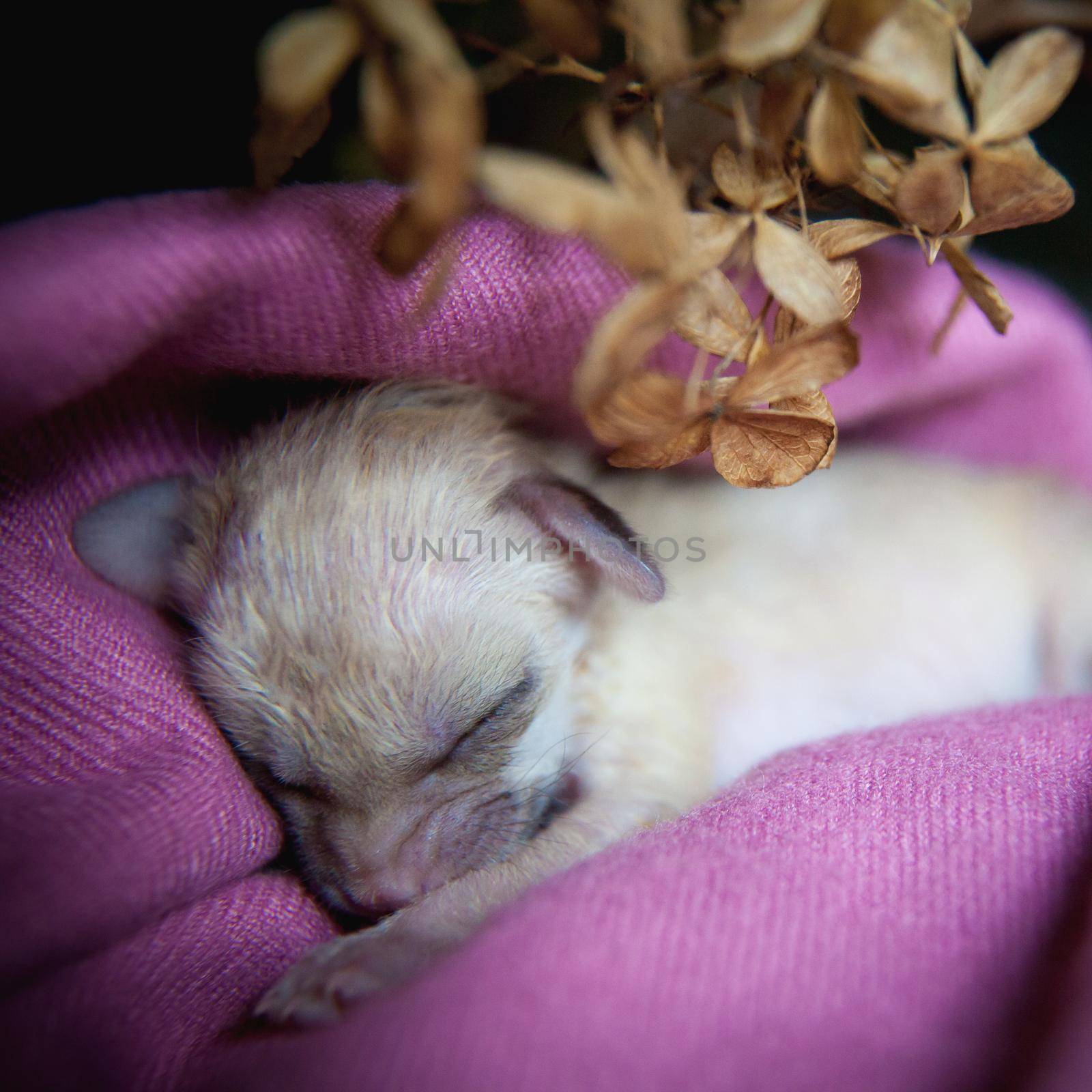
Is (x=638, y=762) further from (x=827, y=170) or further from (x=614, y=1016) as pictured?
(x=827, y=170)

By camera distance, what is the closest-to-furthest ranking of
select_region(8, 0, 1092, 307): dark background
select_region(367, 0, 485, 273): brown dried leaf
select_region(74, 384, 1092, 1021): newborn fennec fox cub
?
select_region(367, 0, 485, 273): brown dried leaf
select_region(74, 384, 1092, 1021): newborn fennec fox cub
select_region(8, 0, 1092, 307): dark background

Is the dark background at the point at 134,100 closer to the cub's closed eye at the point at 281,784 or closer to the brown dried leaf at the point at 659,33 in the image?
the brown dried leaf at the point at 659,33

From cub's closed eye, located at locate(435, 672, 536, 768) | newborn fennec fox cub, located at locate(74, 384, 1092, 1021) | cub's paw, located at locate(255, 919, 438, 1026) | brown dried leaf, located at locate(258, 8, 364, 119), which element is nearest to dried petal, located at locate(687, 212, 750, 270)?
brown dried leaf, located at locate(258, 8, 364, 119)

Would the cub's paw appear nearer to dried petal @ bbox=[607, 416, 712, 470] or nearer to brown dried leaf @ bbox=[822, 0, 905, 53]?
dried petal @ bbox=[607, 416, 712, 470]

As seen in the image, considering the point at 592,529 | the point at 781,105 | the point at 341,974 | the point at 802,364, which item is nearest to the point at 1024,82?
the point at 781,105

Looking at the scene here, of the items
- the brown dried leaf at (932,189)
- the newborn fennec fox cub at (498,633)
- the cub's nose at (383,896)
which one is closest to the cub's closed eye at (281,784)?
the newborn fennec fox cub at (498,633)

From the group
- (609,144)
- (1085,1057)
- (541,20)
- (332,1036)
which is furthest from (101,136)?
(1085,1057)
